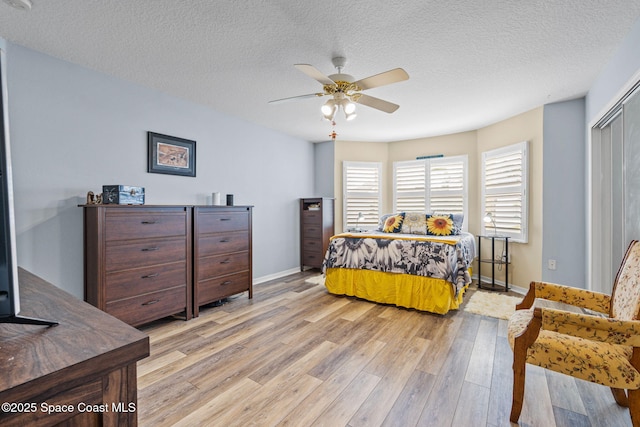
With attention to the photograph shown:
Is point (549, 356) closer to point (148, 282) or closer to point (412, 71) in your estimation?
point (412, 71)

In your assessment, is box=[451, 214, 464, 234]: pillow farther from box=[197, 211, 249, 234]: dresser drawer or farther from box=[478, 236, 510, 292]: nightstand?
box=[197, 211, 249, 234]: dresser drawer

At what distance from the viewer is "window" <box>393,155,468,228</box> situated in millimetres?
4879

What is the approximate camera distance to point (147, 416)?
63.9 inches

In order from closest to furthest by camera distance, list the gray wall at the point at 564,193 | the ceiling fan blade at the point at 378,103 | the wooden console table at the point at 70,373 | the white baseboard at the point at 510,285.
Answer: the wooden console table at the point at 70,373, the ceiling fan blade at the point at 378,103, the gray wall at the point at 564,193, the white baseboard at the point at 510,285

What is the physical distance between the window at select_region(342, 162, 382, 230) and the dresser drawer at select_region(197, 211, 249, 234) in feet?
7.82

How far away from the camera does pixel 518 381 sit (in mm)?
1559

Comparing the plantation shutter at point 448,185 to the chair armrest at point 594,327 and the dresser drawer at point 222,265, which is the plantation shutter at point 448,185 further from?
the chair armrest at point 594,327

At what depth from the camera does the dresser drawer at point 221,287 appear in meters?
3.16

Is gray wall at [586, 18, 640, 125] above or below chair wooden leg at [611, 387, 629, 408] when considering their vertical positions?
above

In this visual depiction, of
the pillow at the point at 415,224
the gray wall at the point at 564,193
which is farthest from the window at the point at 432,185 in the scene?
the gray wall at the point at 564,193

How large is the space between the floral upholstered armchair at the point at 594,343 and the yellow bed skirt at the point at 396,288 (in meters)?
1.32

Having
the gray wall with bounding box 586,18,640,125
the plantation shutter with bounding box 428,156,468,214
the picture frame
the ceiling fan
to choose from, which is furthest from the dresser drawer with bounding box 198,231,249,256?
the gray wall with bounding box 586,18,640,125

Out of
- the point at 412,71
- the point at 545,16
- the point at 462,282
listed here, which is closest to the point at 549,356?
the point at 462,282

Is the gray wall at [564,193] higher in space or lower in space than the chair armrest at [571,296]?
higher
